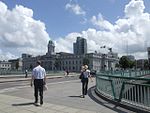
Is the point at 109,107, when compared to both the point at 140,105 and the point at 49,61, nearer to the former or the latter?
the point at 140,105

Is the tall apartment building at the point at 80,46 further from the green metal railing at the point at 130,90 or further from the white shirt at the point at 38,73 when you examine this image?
the white shirt at the point at 38,73

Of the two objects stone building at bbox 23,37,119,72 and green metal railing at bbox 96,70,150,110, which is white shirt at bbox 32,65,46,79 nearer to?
green metal railing at bbox 96,70,150,110

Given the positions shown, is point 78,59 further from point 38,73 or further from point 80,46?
point 38,73

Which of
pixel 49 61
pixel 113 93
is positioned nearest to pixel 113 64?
pixel 49 61

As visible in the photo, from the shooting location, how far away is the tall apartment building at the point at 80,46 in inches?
6344

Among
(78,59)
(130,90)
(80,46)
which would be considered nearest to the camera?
(130,90)

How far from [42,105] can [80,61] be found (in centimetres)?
15392

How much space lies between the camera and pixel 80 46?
568 ft

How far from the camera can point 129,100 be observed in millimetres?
10539

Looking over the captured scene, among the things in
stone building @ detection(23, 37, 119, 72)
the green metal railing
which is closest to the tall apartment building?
stone building @ detection(23, 37, 119, 72)

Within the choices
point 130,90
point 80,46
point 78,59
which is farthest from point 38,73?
point 80,46

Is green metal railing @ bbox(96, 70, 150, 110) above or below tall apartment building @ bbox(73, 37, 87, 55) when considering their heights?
below

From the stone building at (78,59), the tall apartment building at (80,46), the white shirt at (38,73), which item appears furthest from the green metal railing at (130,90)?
the tall apartment building at (80,46)

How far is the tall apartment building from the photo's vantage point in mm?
161125
